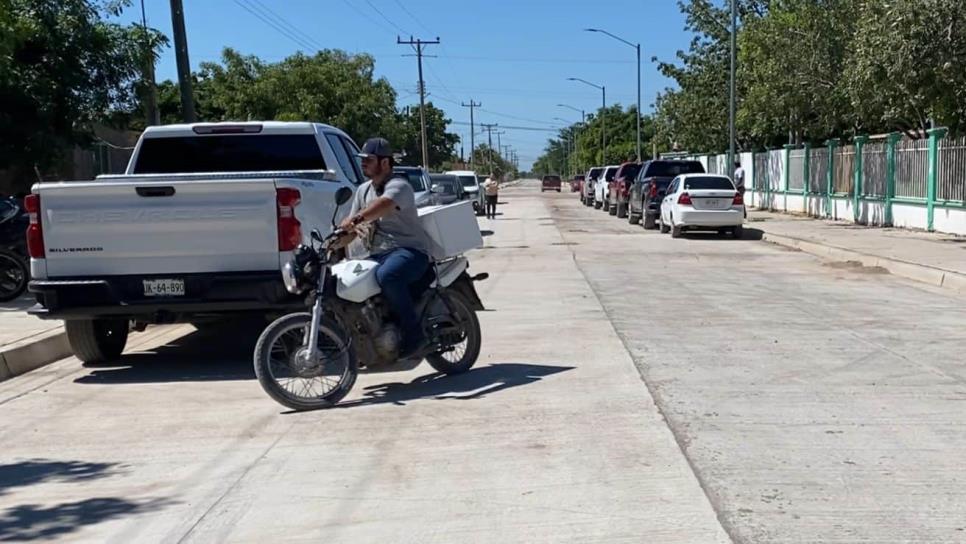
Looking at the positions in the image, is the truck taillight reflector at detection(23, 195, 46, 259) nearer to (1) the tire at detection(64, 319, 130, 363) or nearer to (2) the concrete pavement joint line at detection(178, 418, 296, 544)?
(1) the tire at detection(64, 319, 130, 363)

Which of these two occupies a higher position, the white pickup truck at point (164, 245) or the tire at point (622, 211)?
the white pickup truck at point (164, 245)

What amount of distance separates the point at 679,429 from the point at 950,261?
11980mm

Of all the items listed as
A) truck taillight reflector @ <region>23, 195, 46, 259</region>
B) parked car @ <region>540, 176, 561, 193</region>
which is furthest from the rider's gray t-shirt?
parked car @ <region>540, 176, 561, 193</region>

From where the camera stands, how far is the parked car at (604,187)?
4209 centimetres

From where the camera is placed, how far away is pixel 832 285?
1496 cm

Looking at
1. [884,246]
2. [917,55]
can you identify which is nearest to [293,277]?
[917,55]

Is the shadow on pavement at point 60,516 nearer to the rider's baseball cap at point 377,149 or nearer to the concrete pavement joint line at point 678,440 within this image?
the concrete pavement joint line at point 678,440

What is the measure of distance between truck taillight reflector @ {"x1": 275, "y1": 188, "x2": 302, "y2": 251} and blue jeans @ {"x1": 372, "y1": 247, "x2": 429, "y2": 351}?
31.4 inches

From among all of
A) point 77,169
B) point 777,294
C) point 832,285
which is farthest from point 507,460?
point 77,169

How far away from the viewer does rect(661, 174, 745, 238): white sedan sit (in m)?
24.2

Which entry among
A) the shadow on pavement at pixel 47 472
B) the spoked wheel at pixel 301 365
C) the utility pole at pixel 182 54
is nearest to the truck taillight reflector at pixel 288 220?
the spoked wheel at pixel 301 365

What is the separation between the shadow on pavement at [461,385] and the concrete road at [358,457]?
0.10 ft

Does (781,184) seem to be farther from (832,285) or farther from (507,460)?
(507,460)

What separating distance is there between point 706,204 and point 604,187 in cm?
1909
